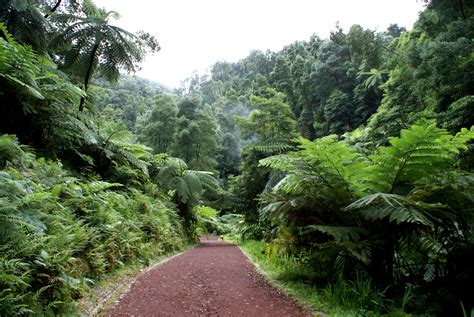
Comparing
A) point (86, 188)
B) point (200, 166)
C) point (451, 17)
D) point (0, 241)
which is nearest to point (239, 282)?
point (86, 188)

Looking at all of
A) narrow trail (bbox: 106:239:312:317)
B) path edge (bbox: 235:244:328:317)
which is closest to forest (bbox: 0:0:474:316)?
path edge (bbox: 235:244:328:317)

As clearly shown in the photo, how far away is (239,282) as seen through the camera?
5.27 meters

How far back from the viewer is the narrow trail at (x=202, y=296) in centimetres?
366

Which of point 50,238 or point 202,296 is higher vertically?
point 50,238

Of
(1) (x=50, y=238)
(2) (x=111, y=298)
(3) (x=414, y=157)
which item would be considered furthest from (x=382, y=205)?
(1) (x=50, y=238)

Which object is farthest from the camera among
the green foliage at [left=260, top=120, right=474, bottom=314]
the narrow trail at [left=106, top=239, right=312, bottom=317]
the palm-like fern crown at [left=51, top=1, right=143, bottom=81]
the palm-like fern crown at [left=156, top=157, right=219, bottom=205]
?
the palm-like fern crown at [left=156, top=157, right=219, bottom=205]

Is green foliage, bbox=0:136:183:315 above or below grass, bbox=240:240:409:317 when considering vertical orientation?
above

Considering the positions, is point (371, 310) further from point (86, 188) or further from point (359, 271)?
point (86, 188)

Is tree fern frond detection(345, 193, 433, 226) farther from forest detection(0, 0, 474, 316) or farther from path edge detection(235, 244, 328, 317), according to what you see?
path edge detection(235, 244, 328, 317)

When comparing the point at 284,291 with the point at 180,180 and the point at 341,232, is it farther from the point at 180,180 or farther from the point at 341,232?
the point at 180,180

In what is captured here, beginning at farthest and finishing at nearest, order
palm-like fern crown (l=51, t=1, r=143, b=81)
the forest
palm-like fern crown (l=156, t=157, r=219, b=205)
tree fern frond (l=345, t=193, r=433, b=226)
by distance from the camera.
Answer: palm-like fern crown (l=156, t=157, r=219, b=205) < palm-like fern crown (l=51, t=1, r=143, b=81) < the forest < tree fern frond (l=345, t=193, r=433, b=226)

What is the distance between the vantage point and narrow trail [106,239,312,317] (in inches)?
144

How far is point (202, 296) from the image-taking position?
4.34 metres

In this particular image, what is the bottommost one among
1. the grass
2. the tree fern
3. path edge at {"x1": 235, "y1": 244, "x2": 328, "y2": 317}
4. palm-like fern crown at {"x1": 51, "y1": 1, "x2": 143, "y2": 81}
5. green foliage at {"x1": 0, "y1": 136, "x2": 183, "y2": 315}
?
path edge at {"x1": 235, "y1": 244, "x2": 328, "y2": 317}
